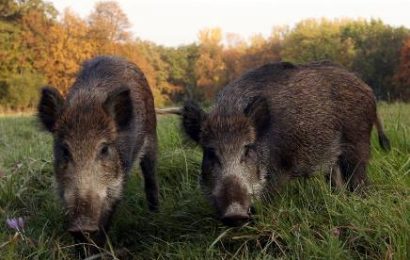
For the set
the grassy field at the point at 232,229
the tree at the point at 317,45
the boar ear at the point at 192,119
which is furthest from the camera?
the tree at the point at 317,45

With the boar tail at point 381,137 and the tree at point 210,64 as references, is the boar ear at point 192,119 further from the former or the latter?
the tree at point 210,64

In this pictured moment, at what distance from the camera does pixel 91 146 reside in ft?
12.0

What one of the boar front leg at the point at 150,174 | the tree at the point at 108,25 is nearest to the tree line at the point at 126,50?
the tree at the point at 108,25

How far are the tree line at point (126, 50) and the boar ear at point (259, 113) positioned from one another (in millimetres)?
22631

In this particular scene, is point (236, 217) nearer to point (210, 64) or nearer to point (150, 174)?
point (150, 174)

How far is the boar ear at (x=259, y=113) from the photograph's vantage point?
158 inches

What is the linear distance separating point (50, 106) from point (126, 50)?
3348 centimetres

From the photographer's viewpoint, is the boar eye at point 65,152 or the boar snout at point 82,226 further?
the boar eye at point 65,152

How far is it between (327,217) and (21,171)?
3.14m

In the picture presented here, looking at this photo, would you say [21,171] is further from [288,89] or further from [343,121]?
[343,121]

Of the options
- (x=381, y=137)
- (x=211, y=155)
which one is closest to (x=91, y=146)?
(x=211, y=155)

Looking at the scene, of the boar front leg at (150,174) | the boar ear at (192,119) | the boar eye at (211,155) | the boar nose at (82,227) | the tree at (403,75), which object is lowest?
the tree at (403,75)

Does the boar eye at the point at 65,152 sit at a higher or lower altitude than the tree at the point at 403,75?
higher


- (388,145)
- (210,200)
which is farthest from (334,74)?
(210,200)
